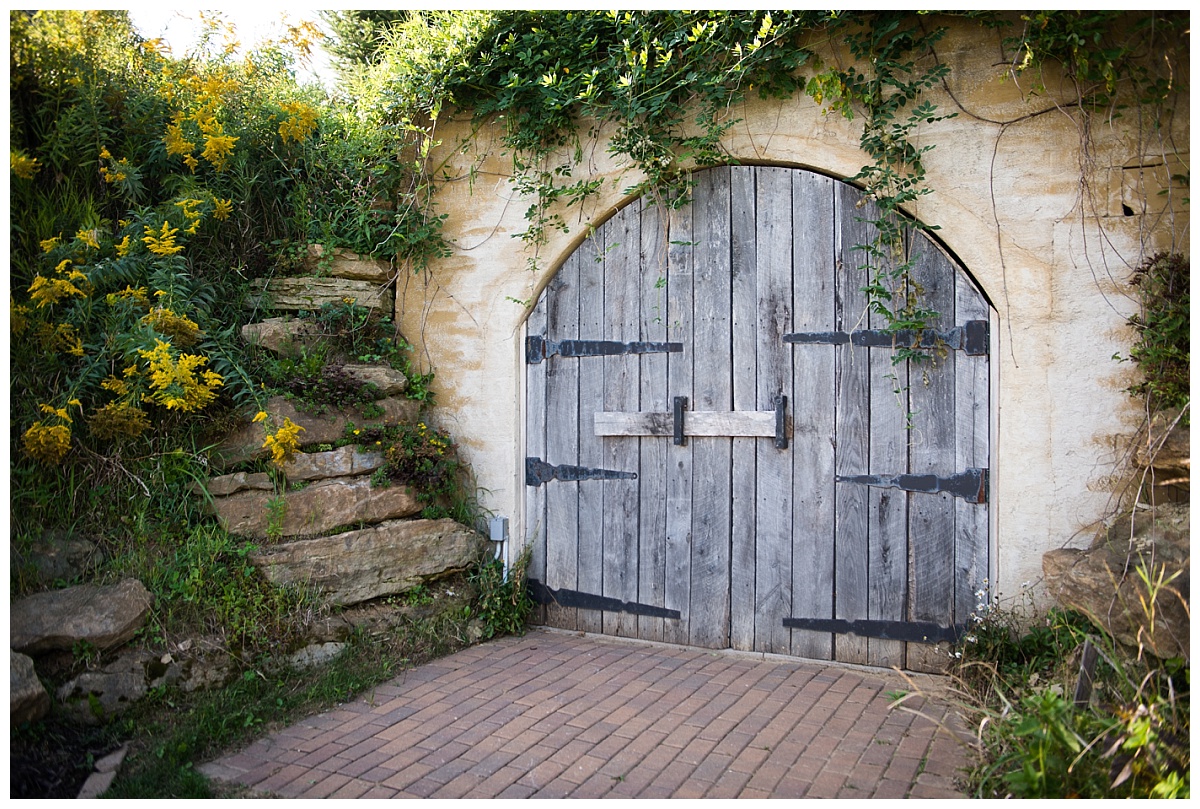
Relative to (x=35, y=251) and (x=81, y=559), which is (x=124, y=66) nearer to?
(x=35, y=251)

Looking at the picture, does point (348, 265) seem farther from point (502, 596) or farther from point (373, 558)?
point (502, 596)

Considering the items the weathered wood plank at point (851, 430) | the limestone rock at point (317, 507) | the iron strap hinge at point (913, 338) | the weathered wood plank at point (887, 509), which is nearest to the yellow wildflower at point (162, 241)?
the limestone rock at point (317, 507)

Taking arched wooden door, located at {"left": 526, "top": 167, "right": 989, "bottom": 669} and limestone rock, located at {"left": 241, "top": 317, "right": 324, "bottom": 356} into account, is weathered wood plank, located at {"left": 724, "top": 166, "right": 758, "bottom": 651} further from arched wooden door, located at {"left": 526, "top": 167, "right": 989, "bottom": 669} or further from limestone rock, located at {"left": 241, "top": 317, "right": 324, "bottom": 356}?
limestone rock, located at {"left": 241, "top": 317, "right": 324, "bottom": 356}

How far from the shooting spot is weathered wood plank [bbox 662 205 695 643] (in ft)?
15.9

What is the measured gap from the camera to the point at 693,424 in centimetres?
480

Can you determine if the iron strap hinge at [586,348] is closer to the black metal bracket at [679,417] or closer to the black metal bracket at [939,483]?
the black metal bracket at [679,417]

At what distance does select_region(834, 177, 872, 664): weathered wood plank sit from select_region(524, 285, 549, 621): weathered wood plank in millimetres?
1832

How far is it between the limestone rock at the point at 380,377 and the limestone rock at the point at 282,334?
0.30m

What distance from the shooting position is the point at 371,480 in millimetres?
4812

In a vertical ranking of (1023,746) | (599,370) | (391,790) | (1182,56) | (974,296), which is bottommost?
(391,790)

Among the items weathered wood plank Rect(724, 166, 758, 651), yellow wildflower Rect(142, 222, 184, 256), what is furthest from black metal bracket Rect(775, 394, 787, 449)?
yellow wildflower Rect(142, 222, 184, 256)

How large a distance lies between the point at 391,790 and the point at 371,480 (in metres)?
2.07

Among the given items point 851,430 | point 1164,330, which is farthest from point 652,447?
point 1164,330

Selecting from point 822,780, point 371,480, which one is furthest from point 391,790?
point 371,480
